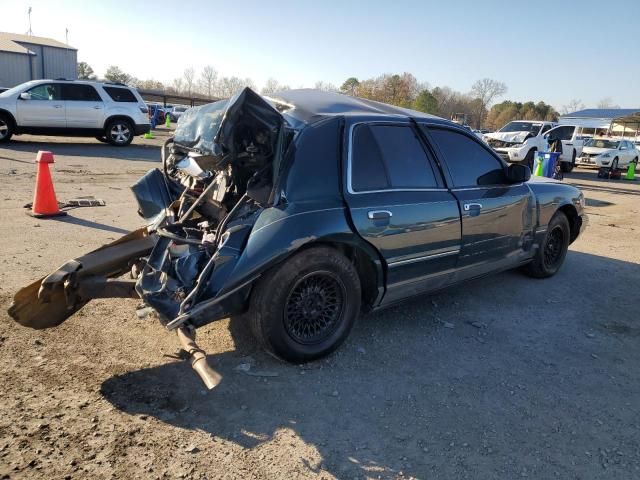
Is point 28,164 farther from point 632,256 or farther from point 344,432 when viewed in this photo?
point 632,256

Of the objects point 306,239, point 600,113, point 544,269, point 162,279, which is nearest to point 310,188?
point 306,239

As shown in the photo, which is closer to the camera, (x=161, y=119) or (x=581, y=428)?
(x=581, y=428)

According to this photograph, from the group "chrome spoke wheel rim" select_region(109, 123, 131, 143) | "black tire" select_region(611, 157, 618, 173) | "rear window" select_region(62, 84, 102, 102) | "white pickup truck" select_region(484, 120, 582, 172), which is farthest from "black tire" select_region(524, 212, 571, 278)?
"black tire" select_region(611, 157, 618, 173)

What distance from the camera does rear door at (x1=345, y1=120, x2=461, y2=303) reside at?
361 centimetres

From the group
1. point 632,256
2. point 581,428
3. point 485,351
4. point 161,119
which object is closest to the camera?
point 581,428

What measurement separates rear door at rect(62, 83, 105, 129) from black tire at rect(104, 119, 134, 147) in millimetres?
503

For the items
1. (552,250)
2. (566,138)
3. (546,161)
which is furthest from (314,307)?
(566,138)

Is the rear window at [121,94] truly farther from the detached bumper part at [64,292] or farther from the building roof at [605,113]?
the building roof at [605,113]

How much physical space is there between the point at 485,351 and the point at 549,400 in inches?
27.2

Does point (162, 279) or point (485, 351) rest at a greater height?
point (162, 279)

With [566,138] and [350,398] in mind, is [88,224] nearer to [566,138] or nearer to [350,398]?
[350,398]

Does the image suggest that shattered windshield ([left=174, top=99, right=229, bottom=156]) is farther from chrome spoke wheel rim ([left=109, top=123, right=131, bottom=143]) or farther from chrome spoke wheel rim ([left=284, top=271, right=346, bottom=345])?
chrome spoke wheel rim ([left=109, top=123, right=131, bottom=143])

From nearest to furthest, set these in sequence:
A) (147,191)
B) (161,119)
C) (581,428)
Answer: (581,428), (147,191), (161,119)

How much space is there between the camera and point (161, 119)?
36.7 m
